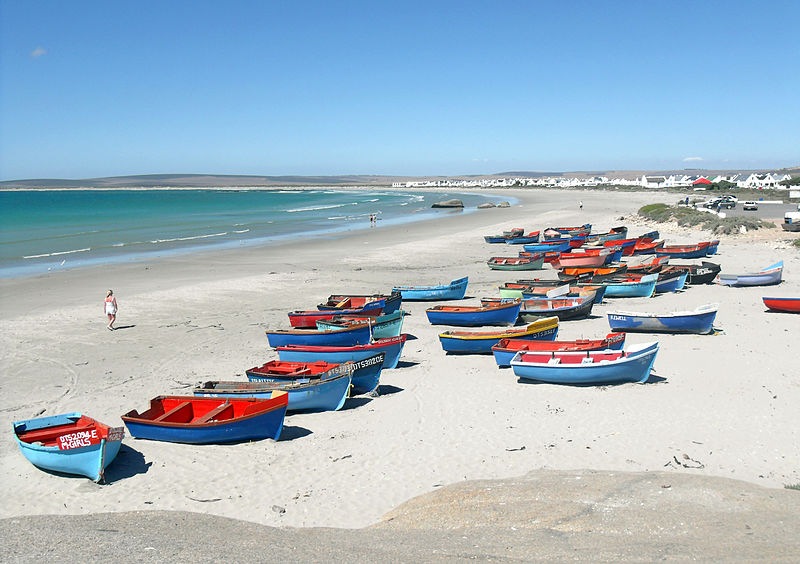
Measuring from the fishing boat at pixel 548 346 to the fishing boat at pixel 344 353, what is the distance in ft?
8.24

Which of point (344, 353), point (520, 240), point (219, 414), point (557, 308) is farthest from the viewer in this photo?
point (520, 240)

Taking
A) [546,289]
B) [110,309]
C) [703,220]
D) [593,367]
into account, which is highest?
[703,220]

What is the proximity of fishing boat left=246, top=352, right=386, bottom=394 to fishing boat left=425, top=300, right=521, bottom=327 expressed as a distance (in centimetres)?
595

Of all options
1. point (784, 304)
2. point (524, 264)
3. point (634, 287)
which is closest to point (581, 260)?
point (524, 264)

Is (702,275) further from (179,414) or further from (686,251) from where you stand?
(179,414)

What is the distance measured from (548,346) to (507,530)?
812cm

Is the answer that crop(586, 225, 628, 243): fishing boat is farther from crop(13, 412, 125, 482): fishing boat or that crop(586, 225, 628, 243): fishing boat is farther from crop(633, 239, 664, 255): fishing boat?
crop(13, 412, 125, 482): fishing boat

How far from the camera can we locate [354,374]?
44.3 ft

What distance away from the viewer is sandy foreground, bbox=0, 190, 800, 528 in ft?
31.6

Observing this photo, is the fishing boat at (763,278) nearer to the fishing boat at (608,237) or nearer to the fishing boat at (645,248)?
the fishing boat at (645,248)

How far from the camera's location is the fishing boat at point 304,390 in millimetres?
12562

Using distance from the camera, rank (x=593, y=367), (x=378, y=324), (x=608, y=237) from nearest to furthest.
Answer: (x=593, y=367) → (x=378, y=324) → (x=608, y=237)

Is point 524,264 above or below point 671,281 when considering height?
below

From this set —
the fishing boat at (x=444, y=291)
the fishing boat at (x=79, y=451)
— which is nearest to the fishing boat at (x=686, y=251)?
the fishing boat at (x=444, y=291)
